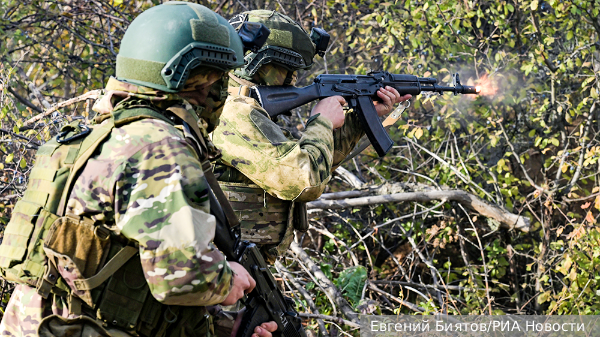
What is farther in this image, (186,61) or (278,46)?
(278,46)

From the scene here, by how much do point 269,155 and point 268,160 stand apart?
0.02 metres

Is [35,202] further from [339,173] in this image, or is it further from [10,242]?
[339,173]

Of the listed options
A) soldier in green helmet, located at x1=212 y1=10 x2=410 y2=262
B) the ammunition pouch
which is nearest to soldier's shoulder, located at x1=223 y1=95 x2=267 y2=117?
soldier in green helmet, located at x1=212 y1=10 x2=410 y2=262

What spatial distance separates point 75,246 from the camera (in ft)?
6.03

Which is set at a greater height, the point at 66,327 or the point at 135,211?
the point at 135,211

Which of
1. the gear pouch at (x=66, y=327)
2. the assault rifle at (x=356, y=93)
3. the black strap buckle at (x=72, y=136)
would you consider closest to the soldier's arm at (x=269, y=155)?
the assault rifle at (x=356, y=93)

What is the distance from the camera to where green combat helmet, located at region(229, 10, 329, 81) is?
307 centimetres

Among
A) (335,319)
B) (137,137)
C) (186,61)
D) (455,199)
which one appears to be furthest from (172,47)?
(455,199)

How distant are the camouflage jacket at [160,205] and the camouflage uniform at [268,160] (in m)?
0.91

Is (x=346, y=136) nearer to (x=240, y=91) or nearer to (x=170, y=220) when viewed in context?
(x=240, y=91)

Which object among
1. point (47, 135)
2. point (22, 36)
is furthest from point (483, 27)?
point (22, 36)

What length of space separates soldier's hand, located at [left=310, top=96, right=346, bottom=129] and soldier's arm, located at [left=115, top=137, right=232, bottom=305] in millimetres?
1602

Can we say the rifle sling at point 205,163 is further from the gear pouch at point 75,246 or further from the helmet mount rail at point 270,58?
the helmet mount rail at point 270,58

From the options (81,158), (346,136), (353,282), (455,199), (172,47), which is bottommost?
(353,282)
